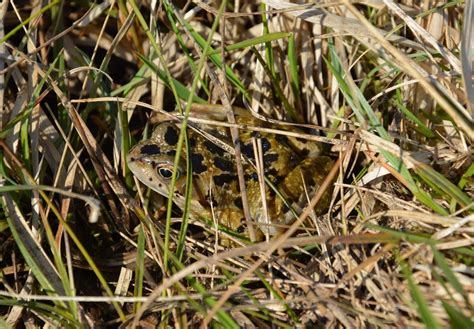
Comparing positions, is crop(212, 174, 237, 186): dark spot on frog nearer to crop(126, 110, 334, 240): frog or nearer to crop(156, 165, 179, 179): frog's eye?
crop(126, 110, 334, 240): frog

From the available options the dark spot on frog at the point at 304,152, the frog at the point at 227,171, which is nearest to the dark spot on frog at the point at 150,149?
the frog at the point at 227,171

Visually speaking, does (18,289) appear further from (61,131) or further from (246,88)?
(246,88)

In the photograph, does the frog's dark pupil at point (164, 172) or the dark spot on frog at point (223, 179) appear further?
the dark spot on frog at point (223, 179)

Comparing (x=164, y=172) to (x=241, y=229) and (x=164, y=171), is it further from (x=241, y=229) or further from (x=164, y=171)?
(x=241, y=229)

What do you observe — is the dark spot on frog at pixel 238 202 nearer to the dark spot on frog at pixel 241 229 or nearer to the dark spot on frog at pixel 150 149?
the dark spot on frog at pixel 241 229

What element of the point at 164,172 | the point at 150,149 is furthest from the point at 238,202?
the point at 150,149

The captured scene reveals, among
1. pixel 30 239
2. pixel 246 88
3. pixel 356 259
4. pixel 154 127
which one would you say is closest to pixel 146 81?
pixel 154 127
